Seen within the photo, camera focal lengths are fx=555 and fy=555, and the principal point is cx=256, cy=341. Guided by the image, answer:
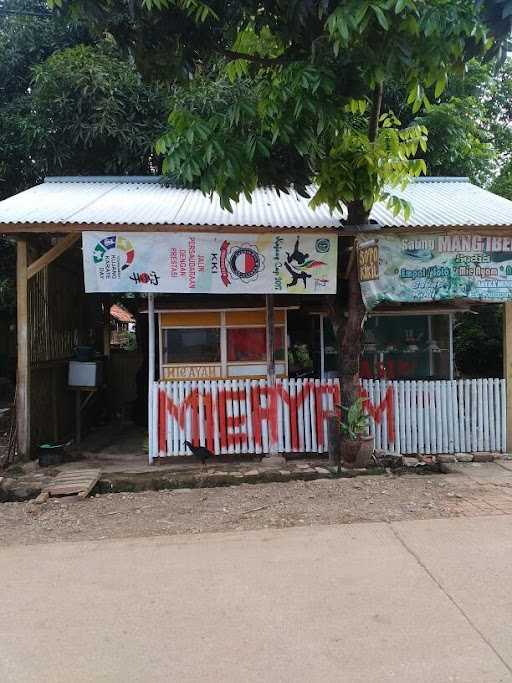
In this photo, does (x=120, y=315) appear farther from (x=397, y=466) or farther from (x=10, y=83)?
(x=397, y=466)

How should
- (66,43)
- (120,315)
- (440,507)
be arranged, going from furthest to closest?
(120,315) → (66,43) → (440,507)

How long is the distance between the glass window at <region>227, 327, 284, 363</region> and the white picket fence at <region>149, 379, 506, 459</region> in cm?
55

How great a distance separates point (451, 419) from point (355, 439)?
1678mm

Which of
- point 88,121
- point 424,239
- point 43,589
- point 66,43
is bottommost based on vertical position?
point 43,589

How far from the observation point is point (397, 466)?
7.34 m

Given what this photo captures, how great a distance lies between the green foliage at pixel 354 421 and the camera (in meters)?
6.96

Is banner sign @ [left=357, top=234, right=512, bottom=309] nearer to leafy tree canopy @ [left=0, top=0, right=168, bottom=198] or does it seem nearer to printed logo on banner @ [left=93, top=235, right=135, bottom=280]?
printed logo on banner @ [left=93, top=235, right=135, bottom=280]

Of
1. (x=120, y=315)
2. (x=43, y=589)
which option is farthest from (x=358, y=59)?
(x=120, y=315)

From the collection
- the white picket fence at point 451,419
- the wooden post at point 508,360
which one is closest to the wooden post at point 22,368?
the white picket fence at point 451,419

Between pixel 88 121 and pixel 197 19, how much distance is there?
6.17 metres

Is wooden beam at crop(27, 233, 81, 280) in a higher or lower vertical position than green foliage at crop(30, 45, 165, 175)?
lower

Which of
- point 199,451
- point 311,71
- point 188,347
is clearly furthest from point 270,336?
point 311,71

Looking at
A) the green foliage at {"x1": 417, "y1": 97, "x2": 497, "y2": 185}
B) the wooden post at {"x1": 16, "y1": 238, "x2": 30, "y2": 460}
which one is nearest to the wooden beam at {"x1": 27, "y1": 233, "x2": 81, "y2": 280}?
the wooden post at {"x1": 16, "y1": 238, "x2": 30, "y2": 460}

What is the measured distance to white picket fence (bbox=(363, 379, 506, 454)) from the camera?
7.74 metres
